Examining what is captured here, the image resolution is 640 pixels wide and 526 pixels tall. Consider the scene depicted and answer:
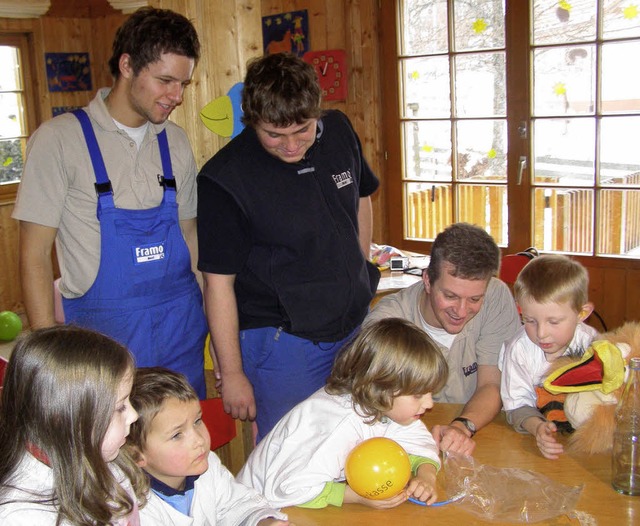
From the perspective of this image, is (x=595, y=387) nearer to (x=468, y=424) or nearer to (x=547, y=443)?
(x=547, y=443)

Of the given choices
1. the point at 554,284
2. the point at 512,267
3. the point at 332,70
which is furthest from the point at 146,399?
the point at 332,70

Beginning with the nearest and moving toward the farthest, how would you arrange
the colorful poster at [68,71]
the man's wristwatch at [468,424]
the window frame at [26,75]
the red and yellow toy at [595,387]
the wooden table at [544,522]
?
the wooden table at [544,522], the red and yellow toy at [595,387], the man's wristwatch at [468,424], the window frame at [26,75], the colorful poster at [68,71]

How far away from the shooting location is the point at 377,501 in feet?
5.41

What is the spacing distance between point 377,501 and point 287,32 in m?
4.96

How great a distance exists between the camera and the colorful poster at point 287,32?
19.5 feet

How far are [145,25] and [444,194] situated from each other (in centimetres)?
380

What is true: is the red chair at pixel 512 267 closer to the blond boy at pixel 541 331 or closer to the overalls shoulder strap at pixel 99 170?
the blond boy at pixel 541 331

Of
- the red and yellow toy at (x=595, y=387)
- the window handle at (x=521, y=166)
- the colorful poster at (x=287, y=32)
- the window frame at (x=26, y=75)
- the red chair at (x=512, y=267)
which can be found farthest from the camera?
the window frame at (x=26, y=75)

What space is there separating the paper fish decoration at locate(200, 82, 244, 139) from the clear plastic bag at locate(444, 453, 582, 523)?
148 cm

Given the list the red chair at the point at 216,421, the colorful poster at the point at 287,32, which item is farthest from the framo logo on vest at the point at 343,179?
the colorful poster at the point at 287,32

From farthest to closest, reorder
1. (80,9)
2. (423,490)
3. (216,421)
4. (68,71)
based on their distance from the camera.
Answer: (80,9), (68,71), (216,421), (423,490)

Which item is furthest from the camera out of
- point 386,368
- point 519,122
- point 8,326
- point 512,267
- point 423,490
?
point 8,326

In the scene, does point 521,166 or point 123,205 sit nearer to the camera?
point 123,205

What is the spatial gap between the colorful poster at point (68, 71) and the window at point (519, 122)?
2.96m
